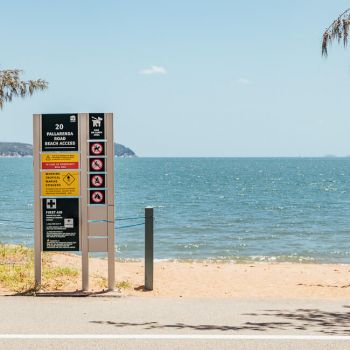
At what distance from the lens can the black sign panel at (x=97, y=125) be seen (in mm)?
9883

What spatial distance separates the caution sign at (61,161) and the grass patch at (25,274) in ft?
6.43

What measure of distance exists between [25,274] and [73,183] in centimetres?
271

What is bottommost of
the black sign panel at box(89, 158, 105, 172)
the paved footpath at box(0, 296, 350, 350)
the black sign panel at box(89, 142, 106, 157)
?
the paved footpath at box(0, 296, 350, 350)

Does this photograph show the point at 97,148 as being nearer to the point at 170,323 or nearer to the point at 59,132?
the point at 59,132

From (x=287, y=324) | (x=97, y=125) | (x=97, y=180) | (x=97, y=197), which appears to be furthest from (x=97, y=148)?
(x=287, y=324)

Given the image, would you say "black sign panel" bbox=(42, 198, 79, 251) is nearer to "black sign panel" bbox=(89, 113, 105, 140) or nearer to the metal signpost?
the metal signpost

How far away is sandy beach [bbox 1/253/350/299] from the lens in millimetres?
11422

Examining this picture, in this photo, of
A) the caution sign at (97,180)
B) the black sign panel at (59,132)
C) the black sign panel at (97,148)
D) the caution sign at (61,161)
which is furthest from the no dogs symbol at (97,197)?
the black sign panel at (59,132)

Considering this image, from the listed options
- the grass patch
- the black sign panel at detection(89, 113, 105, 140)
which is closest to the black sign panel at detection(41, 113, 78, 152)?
the black sign panel at detection(89, 113, 105, 140)

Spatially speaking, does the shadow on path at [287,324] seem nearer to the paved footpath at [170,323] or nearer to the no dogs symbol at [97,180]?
the paved footpath at [170,323]

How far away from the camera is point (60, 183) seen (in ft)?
32.8

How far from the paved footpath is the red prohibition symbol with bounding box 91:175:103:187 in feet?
6.14

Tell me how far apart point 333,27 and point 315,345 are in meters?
7.54

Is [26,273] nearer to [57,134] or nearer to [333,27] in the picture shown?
[57,134]
